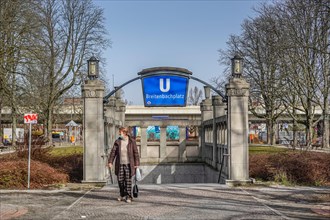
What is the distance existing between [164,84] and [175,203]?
8.17 metres

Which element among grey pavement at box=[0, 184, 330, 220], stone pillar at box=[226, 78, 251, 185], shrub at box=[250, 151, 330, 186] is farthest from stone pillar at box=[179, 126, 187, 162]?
grey pavement at box=[0, 184, 330, 220]

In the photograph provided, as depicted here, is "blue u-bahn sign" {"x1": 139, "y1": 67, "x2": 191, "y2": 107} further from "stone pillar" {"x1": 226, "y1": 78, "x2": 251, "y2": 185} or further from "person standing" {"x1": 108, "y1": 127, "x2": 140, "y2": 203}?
"person standing" {"x1": 108, "y1": 127, "x2": 140, "y2": 203}

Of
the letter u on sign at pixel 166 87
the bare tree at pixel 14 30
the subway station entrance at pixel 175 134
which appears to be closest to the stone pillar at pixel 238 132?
the subway station entrance at pixel 175 134

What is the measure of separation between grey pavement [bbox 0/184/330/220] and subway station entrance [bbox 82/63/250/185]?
1470 mm

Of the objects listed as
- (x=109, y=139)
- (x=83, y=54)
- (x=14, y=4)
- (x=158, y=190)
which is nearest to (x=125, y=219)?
(x=158, y=190)

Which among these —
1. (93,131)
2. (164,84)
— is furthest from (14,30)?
(93,131)

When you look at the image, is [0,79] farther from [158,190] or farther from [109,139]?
[158,190]

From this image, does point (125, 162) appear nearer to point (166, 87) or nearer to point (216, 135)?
point (166, 87)

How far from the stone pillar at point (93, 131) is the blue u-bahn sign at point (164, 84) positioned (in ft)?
9.55

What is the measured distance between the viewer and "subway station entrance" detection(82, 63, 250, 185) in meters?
16.5

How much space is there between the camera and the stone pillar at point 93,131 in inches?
643

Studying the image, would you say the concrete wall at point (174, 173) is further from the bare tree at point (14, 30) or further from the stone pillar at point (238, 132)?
the stone pillar at point (238, 132)

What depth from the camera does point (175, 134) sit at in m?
30.1

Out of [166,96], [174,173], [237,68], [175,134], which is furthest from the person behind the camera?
[175,134]
